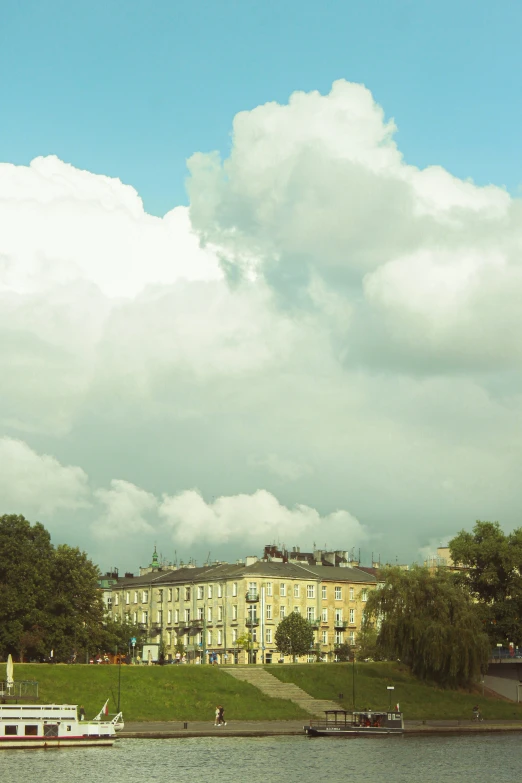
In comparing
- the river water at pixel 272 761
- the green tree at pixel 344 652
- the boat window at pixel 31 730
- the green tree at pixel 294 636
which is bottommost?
the river water at pixel 272 761

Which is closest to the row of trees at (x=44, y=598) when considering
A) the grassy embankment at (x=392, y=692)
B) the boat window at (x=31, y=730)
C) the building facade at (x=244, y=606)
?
the grassy embankment at (x=392, y=692)

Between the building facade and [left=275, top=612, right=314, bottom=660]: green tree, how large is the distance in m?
4.62

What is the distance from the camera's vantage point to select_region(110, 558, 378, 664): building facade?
170 m

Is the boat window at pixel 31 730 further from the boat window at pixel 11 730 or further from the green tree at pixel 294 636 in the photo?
the green tree at pixel 294 636

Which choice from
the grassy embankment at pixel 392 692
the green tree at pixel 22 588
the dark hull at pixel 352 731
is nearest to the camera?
the dark hull at pixel 352 731

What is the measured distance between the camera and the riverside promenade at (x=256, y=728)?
84125 mm

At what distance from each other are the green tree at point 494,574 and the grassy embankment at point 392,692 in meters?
11.9

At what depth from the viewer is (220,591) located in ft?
575

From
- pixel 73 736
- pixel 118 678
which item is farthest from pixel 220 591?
pixel 73 736

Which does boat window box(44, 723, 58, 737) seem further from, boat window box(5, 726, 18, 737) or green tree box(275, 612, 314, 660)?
green tree box(275, 612, 314, 660)

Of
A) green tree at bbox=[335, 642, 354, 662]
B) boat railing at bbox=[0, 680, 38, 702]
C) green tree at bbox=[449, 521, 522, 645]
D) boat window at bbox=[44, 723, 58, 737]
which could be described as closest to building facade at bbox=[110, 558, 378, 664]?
green tree at bbox=[335, 642, 354, 662]

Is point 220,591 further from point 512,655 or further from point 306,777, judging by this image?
point 306,777

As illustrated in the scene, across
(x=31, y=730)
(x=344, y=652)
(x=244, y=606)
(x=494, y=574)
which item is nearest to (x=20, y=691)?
(x=31, y=730)

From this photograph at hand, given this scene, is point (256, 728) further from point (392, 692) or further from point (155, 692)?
point (392, 692)
